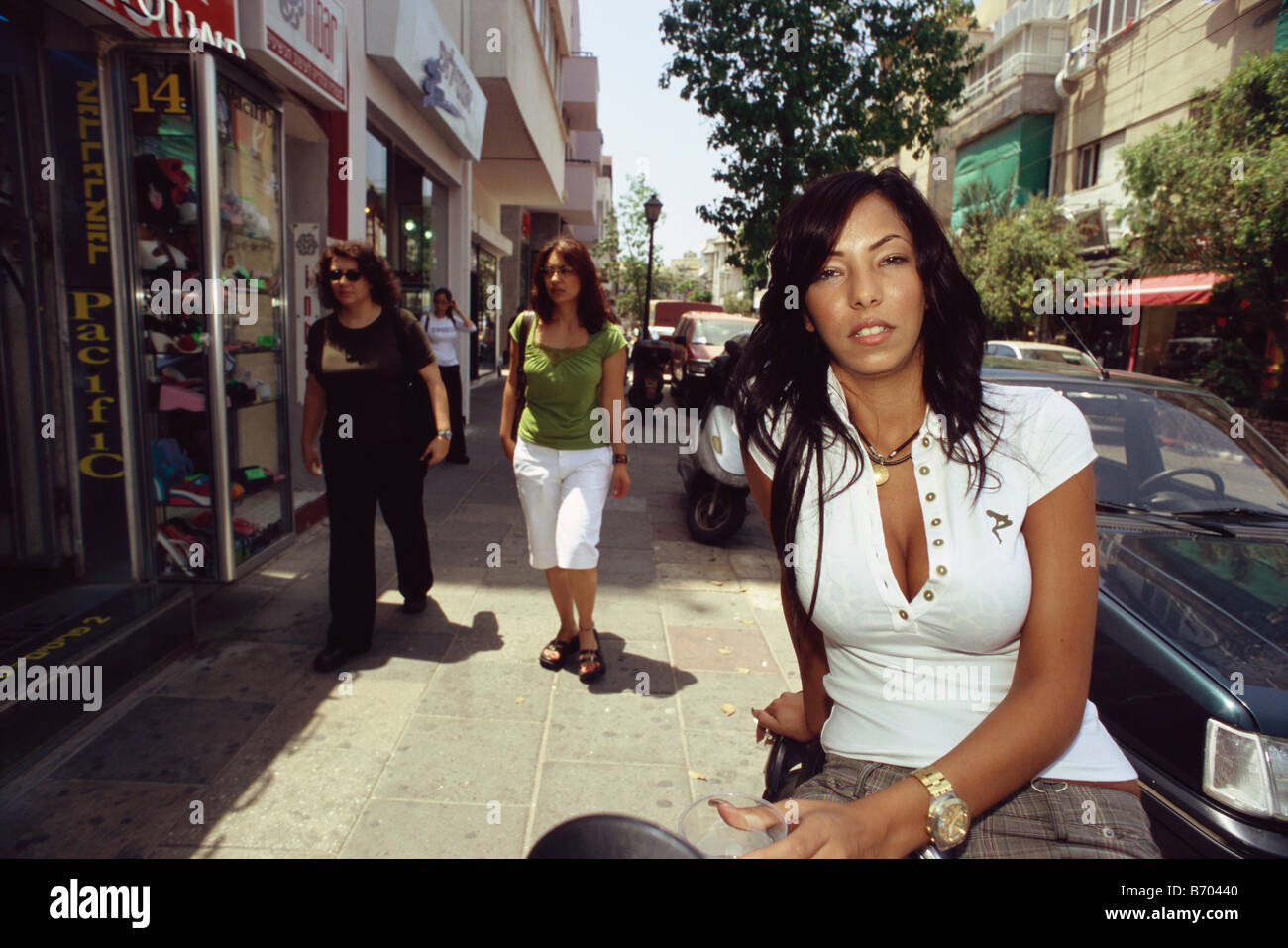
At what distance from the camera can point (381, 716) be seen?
3.76 meters

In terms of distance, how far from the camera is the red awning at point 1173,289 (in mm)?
18047

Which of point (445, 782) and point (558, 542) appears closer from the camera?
point (445, 782)

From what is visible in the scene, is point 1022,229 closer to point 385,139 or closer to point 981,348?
point 385,139

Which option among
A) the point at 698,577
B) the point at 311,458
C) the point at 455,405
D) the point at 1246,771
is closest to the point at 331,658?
the point at 311,458

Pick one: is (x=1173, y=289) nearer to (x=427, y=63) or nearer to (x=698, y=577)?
(x=427, y=63)

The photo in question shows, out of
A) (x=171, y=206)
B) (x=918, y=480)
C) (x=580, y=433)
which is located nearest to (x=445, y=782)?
(x=580, y=433)

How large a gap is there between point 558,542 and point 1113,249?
81.6ft

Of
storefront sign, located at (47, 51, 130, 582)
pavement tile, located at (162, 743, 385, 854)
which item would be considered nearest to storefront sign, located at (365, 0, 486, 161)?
storefront sign, located at (47, 51, 130, 582)

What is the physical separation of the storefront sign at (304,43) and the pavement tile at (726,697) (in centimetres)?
431

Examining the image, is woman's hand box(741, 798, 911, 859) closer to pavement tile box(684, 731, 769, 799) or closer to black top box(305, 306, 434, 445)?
pavement tile box(684, 731, 769, 799)

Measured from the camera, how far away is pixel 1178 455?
3660 millimetres

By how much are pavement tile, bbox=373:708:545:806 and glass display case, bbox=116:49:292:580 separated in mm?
1859

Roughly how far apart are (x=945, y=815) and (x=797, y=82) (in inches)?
848

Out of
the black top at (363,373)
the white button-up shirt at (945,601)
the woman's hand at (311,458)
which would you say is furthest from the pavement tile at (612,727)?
the white button-up shirt at (945,601)
